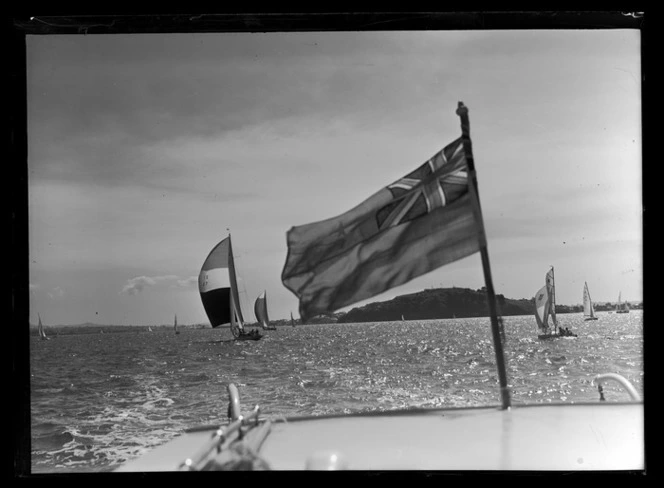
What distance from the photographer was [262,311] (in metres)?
5.07

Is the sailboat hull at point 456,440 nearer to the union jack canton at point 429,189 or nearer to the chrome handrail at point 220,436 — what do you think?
the chrome handrail at point 220,436

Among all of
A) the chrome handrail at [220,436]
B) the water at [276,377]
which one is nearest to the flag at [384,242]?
the chrome handrail at [220,436]

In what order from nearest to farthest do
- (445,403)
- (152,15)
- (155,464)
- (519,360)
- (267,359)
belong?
(155,464) → (152,15) → (445,403) → (267,359) → (519,360)

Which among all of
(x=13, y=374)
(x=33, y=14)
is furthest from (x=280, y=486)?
(x=33, y=14)

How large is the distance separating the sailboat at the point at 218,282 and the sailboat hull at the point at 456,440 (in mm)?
1538

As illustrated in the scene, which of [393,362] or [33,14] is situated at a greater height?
[33,14]

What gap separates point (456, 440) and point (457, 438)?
1cm

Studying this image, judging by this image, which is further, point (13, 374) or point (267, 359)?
point (267, 359)

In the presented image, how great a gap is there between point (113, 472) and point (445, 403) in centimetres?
523

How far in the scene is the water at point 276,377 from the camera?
15.2 ft

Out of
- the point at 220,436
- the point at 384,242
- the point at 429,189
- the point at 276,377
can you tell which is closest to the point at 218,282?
the point at 384,242

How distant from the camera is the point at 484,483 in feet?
10.1

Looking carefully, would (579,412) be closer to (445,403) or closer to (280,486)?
(280,486)

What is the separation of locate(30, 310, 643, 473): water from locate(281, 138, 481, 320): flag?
91cm
